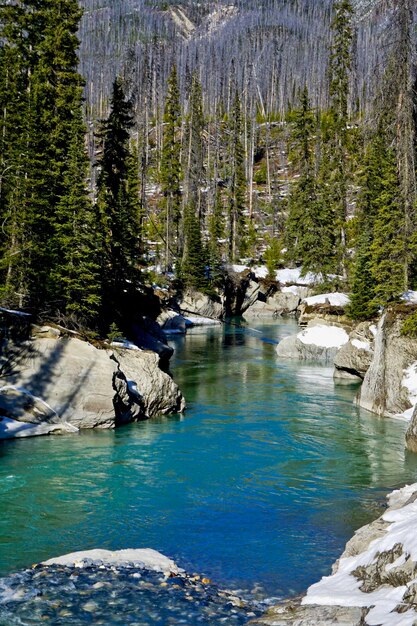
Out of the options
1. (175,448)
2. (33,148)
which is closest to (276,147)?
(33,148)

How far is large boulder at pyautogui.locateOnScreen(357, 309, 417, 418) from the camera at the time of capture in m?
22.8

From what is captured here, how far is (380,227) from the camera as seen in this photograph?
35.0 m

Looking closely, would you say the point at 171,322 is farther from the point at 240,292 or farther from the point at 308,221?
the point at 308,221

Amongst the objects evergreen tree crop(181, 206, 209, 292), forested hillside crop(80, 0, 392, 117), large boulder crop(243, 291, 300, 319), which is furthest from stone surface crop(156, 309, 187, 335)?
forested hillside crop(80, 0, 392, 117)

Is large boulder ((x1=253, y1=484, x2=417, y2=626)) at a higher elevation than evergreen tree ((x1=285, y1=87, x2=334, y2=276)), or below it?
below

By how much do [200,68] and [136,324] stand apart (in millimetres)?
124141

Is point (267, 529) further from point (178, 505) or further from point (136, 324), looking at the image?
point (136, 324)

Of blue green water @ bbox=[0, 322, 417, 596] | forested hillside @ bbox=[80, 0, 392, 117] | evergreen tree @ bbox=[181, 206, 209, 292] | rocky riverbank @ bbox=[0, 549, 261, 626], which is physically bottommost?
blue green water @ bbox=[0, 322, 417, 596]

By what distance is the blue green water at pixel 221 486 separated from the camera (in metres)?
11.8

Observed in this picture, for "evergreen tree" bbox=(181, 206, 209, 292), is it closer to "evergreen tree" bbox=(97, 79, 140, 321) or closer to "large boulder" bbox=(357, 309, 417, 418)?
"evergreen tree" bbox=(97, 79, 140, 321)

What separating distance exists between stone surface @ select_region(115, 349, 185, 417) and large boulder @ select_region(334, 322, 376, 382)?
915 centimetres

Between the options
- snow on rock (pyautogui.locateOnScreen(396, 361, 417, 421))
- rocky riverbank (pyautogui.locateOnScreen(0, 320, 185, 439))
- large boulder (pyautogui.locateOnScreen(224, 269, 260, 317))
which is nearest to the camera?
rocky riverbank (pyautogui.locateOnScreen(0, 320, 185, 439))

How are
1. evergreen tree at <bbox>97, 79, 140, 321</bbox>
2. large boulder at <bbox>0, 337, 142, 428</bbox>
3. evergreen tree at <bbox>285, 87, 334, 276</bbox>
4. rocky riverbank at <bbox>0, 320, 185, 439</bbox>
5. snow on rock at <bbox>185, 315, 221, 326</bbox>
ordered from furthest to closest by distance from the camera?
1. evergreen tree at <bbox>285, 87, 334, 276</bbox>
2. snow on rock at <bbox>185, 315, 221, 326</bbox>
3. evergreen tree at <bbox>97, 79, 140, 321</bbox>
4. large boulder at <bbox>0, 337, 142, 428</bbox>
5. rocky riverbank at <bbox>0, 320, 185, 439</bbox>

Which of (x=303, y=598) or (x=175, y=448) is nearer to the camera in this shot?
(x=303, y=598)
